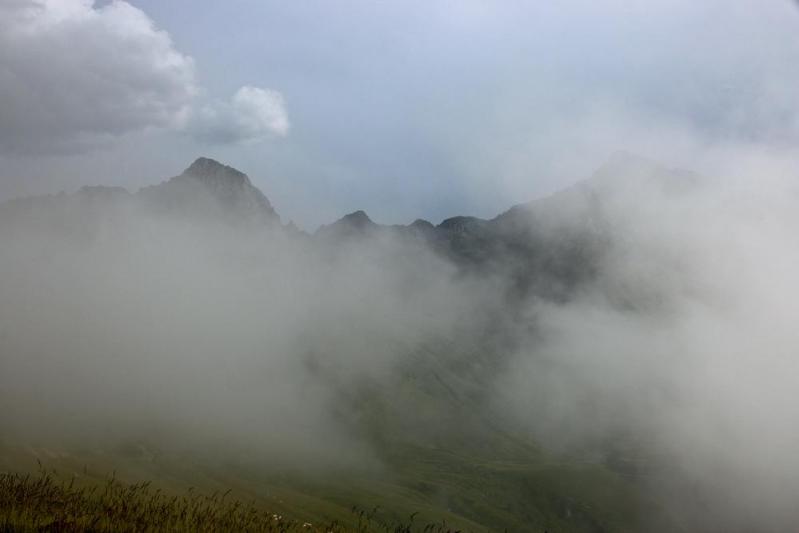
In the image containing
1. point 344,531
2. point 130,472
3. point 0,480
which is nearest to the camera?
point 344,531

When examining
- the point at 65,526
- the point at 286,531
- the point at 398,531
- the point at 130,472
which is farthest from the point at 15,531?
the point at 130,472

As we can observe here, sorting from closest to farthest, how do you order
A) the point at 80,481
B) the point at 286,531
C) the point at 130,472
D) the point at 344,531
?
the point at 286,531 → the point at 344,531 → the point at 80,481 → the point at 130,472

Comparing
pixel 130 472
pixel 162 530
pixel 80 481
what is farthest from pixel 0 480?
pixel 130 472

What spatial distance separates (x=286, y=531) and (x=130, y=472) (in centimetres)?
21159

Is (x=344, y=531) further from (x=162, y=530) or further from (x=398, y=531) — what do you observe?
(x=162, y=530)

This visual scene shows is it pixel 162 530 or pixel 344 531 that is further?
pixel 344 531

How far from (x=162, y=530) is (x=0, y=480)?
5823 mm

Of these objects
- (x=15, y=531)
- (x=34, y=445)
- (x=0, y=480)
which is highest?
(x=15, y=531)

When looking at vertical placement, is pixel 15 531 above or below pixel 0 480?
above

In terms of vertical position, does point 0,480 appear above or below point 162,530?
below

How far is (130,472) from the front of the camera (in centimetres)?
19600

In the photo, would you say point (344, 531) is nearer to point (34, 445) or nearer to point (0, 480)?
point (0, 480)

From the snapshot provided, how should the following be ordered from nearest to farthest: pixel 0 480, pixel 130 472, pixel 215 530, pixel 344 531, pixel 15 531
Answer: pixel 15 531 → pixel 215 530 → pixel 344 531 → pixel 0 480 → pixel 130 472

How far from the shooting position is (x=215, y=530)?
930cm
